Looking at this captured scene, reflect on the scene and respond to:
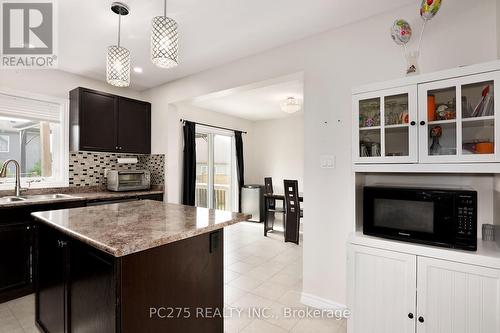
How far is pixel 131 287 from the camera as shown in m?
1.20

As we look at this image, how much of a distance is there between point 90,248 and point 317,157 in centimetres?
190

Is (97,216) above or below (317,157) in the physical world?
below

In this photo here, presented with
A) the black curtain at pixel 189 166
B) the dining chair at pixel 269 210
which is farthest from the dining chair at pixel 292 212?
the black curtain at pixel 189 166

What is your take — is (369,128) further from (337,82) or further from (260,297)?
(260,297)

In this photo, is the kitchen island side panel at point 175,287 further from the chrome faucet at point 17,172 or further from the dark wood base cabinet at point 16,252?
the chrome faucet at point 17,172

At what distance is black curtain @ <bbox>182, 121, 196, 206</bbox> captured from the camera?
172 inches

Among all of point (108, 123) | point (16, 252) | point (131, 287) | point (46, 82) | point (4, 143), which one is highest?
point (46, 82)

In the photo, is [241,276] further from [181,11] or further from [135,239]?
[181,11]

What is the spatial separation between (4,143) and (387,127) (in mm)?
4080

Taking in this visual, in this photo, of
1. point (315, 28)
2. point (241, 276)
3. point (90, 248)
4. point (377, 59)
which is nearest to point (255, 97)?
point (315, 28)

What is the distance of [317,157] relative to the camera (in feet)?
7.68

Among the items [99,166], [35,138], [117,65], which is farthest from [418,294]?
[35,138]

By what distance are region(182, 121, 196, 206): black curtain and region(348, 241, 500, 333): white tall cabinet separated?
10.4 feet

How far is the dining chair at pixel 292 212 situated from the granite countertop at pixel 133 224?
248 cm
